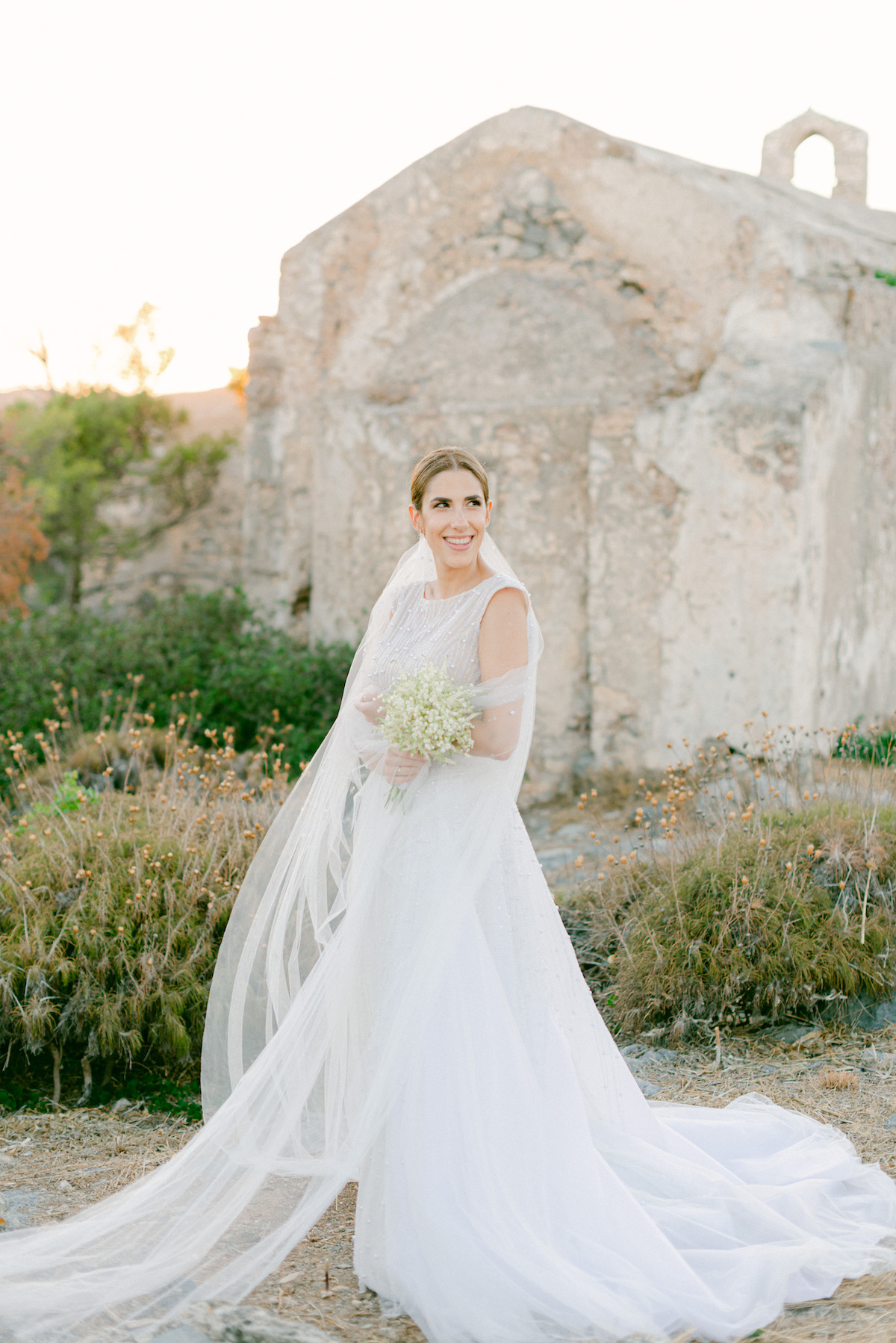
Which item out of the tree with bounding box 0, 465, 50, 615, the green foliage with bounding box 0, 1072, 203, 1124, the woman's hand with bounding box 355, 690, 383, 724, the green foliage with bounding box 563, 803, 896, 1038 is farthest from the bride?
the tree with bounding box 0, 465, 50, 615

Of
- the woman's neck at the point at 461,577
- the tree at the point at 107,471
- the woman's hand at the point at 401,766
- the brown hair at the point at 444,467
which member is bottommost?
the woman's hand at the point at 401,766

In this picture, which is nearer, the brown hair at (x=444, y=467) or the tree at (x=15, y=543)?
the brown hair at (x=444, y=467)

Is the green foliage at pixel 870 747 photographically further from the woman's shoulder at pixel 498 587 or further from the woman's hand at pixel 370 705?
the woman's hand at pixel 370 705

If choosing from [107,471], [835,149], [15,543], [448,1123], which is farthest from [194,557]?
[448,1123]

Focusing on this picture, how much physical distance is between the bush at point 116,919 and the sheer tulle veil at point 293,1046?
1088mm

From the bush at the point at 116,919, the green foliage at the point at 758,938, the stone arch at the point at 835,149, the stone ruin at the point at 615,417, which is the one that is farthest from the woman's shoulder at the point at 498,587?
the stone arch at the point at 835,149

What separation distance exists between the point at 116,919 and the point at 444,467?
8.24 feet

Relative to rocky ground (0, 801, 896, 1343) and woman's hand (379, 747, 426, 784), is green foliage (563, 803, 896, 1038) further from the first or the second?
woman's hand (379, 747, 426, 784)

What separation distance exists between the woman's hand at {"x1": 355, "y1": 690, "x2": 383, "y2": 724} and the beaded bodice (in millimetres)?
38

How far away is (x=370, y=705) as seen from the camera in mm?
3104

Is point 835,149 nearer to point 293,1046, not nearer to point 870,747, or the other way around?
point 870,747

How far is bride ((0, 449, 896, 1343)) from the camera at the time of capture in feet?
8.31

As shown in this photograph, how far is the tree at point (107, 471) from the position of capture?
13172 millimetres

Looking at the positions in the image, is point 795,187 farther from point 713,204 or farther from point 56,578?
point 56,578
